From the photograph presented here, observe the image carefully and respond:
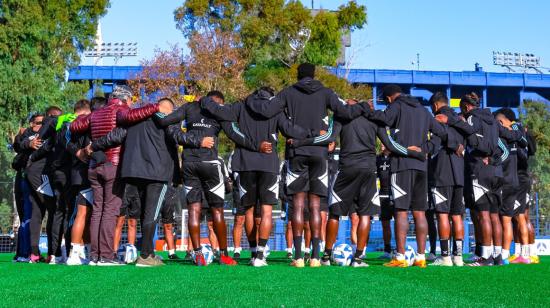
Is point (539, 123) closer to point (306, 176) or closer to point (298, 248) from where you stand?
point (306, 176)

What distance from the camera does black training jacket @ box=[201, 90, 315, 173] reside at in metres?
10.9

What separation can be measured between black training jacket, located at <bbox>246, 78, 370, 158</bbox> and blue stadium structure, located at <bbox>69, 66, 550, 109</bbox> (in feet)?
174

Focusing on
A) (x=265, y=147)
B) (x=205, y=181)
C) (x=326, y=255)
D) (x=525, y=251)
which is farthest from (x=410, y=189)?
(x=525, y=251)

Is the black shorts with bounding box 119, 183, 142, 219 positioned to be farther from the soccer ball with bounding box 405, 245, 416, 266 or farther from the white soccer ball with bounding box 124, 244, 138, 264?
the soccer ball with bounding box 405, 245, 416, 266

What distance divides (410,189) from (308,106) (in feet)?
5.82

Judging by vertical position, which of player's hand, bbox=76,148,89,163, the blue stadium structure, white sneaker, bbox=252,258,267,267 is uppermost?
the blue stadium structure

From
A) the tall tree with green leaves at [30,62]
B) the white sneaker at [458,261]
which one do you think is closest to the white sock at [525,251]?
the white sneaker at [458,261]

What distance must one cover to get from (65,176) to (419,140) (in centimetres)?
507

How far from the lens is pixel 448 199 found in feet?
39.1

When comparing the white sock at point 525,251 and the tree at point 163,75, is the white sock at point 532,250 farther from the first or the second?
the tree at point 163,75

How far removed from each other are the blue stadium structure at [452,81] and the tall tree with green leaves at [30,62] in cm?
2230

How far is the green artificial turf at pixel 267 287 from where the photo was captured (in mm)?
6477

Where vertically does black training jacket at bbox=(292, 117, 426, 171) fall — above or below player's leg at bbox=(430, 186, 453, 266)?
above

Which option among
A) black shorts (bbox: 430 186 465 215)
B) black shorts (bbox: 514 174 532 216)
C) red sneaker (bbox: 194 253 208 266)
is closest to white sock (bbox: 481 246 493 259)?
black shorts (bbox: 430 186 465 215)
